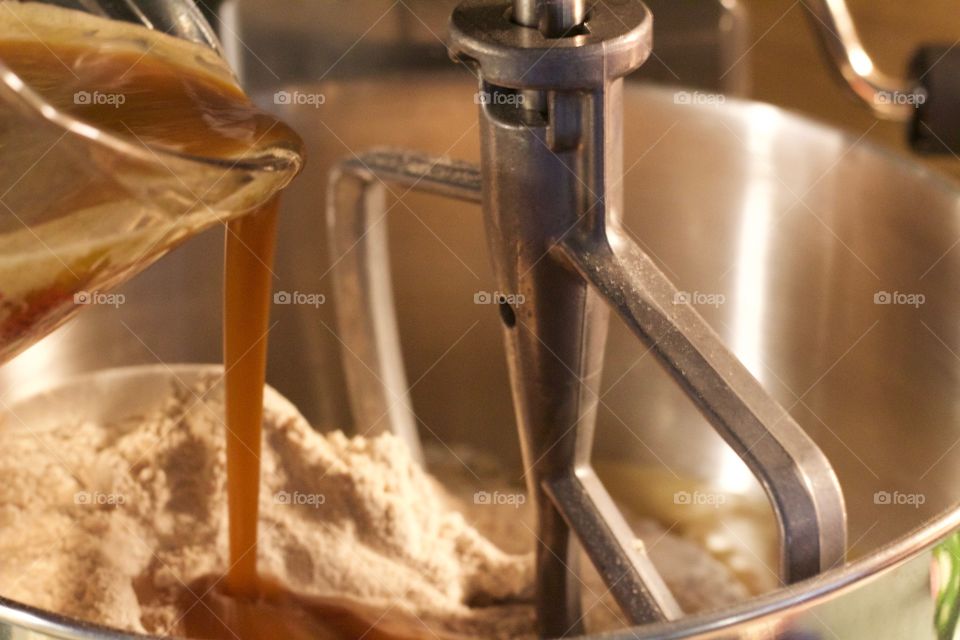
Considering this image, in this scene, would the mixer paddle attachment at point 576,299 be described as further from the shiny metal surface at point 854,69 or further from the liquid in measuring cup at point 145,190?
the shiny metal surface at point 854,69

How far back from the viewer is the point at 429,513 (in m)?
0.49

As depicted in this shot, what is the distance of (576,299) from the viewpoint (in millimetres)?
393

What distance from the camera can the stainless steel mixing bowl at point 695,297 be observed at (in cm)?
49

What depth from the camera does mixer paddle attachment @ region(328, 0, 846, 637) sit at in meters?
0.31

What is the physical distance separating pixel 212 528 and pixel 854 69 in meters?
0.33

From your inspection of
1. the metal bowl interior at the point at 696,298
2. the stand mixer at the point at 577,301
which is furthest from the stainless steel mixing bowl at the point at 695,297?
the stand mixer at the point at 577,301

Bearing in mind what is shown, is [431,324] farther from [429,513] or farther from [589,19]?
[589,19]

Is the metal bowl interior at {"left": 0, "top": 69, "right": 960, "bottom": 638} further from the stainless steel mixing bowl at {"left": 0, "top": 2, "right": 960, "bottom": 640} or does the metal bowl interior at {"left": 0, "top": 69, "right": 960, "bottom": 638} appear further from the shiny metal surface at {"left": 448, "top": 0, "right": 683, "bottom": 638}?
the shiny metal surface at {"left": 448, "top": 0, "right": 683, "bottom": 638}

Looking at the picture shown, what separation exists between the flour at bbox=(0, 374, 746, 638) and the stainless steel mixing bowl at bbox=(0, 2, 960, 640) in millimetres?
88

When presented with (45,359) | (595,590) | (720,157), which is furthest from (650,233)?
(45,359)

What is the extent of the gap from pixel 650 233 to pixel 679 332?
244 millimetres

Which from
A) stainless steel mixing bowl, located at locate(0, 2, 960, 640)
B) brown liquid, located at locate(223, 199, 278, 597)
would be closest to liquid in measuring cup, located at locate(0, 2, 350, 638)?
brown liquid, located at locate(223, 199, 278, 597)

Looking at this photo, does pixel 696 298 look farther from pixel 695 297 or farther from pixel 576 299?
pixel 576 299

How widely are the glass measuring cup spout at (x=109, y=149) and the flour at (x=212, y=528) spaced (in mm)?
91
